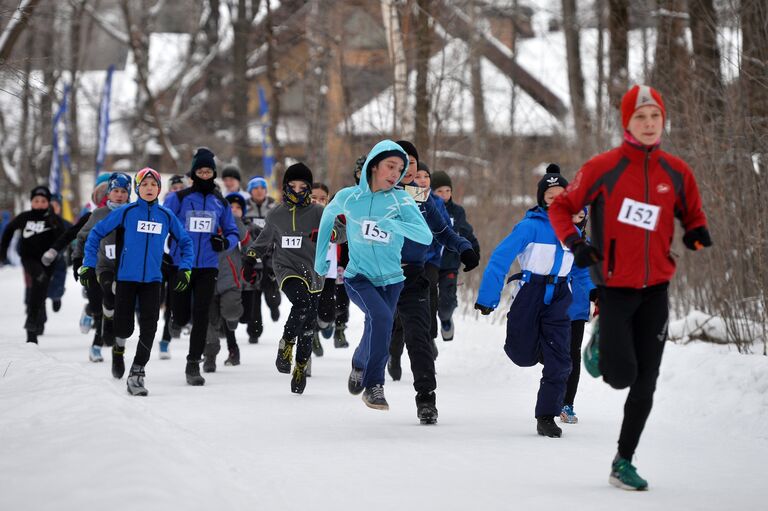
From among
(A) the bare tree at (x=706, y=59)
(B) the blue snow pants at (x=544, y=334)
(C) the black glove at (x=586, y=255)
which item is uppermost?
(A) the bare tree at (x=706, y=59)

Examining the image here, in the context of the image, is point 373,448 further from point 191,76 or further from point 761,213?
point 191,76

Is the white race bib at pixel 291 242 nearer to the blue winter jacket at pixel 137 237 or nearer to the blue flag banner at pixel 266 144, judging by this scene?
the blue winter jacket at pixel 137 237

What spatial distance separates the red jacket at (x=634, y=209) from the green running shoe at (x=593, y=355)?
30 cm

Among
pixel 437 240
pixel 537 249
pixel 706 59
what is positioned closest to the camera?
pixel 537 249

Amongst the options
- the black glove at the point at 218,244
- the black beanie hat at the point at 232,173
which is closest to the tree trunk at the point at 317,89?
the black beanie hat at the point at 232,173

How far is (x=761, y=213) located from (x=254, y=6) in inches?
1195

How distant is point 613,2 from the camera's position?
20562 millimetres

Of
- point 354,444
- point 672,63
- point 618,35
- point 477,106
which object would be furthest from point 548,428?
point 477,106

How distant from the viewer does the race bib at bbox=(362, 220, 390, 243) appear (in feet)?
27.1

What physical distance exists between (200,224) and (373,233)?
320 centimetres

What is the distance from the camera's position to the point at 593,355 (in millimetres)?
6230

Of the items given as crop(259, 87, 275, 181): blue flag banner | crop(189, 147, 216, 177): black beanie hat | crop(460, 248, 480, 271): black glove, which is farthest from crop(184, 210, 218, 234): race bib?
crop(259, 87, 275, 181): blue flag banner

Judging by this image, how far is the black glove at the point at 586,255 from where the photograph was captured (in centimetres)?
595

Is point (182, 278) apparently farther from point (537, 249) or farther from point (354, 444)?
point (537, 249)
